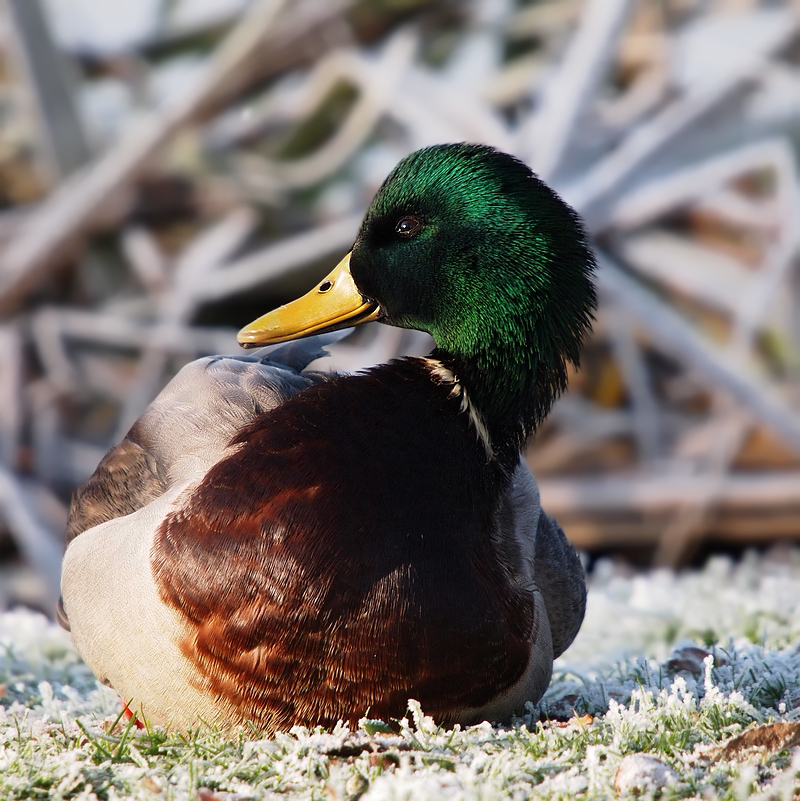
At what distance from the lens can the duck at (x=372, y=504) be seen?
216 centimetres

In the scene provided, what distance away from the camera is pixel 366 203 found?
698cm

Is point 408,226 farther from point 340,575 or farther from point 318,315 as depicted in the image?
point 340,575

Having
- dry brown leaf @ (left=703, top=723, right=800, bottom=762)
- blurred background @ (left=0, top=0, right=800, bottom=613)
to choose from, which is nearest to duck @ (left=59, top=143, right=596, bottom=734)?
dry brown leaf @ (left=703, top=723, right=800, bottom=762)

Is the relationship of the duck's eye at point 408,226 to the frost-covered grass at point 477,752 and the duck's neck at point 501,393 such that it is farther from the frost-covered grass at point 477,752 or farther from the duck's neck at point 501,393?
the frost-covered grass at point 477,752

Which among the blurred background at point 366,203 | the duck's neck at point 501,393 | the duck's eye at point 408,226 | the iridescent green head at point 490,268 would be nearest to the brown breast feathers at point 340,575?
the duck's neck at point 501,393

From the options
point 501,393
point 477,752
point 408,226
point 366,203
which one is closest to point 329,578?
point 477,752

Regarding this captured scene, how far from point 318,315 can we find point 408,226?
0.30 metres

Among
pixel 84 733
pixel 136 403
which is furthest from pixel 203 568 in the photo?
pixel 136 403

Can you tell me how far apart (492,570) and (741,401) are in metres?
4.33

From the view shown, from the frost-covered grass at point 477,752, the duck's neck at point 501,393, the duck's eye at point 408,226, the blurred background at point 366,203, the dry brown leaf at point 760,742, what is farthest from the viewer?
the blurred background at point 366,203

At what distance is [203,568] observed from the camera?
219 cm

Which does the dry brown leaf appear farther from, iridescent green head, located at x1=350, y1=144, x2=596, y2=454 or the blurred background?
the blurred background

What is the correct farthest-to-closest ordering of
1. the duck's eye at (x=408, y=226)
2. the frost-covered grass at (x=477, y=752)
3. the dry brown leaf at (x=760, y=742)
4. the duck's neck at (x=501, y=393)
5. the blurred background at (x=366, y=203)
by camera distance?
the blurred background at (x=366, y=203), the duck's eye at (x=408, y=226), the duck's neck at (x=501, y=393), the dry brown leaf at (x=760, y=742), the frost-covered grass at (x=477, y=752)

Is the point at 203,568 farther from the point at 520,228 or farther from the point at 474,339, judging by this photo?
the point at 520,228
